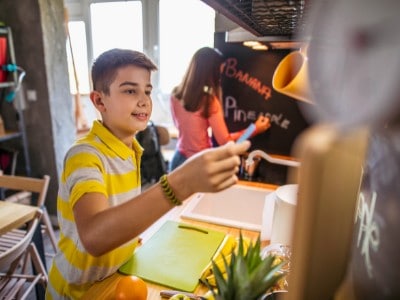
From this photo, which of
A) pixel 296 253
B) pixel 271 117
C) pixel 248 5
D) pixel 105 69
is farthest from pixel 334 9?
pixel 271 117

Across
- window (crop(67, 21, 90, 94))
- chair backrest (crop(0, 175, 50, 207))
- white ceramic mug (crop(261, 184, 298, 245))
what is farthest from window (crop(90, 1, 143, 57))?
white ceramic mug (crop(261, 184, 298, 245))

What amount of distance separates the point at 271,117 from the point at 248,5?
130 centimetres

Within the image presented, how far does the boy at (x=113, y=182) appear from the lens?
46 centimetres

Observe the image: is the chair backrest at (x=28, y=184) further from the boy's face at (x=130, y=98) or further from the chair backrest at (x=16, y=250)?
the boy's face at (x=130, y=98)

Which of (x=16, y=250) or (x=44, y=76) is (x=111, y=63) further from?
(x=44, y=76)

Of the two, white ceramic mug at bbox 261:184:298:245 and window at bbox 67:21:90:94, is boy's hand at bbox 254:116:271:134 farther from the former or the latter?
window at bbox 67:21:90:94

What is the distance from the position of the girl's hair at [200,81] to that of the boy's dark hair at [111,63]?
1.02 metres

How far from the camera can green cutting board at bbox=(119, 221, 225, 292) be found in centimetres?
82

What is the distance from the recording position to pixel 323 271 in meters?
0.28

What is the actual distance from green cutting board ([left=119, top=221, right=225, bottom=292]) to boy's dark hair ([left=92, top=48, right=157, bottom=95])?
0.52m

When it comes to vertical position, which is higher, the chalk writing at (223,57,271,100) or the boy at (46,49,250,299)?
the chalk writing at (223,57,271,100)

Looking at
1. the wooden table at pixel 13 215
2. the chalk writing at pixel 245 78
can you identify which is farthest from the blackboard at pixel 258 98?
the wooden table at pixel 13 215

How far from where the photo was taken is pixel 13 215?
1.47 meters

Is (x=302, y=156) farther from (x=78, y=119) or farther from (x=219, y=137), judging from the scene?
(x=78, y=119)
